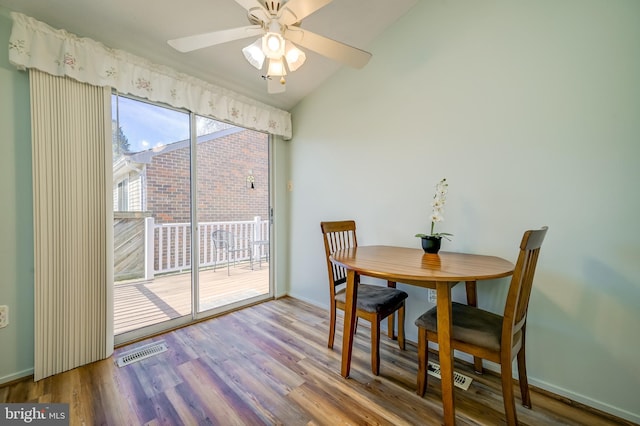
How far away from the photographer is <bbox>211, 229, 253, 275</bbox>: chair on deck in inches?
122

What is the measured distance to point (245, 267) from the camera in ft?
11.5

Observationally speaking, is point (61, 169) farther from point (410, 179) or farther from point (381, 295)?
point (410, 179)

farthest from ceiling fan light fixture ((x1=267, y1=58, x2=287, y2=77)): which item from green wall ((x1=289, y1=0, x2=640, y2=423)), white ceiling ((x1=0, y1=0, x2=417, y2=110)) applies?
green wall ((x1=289, y1=0, x2=640, y2=423))

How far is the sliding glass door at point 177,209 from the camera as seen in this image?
217 cm

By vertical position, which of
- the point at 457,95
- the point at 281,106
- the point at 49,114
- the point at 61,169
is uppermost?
the point at 281,106

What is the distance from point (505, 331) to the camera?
121cm

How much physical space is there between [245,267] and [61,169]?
222 centimetres

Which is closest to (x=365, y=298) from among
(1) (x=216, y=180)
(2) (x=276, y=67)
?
(2) (x=276, y=67)

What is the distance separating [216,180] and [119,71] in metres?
1.20

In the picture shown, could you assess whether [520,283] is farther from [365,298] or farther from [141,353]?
[141,353]

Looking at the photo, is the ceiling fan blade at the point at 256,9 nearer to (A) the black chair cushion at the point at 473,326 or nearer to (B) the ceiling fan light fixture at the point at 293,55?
(B) the ceiling fan light fixture at the point at 293,55

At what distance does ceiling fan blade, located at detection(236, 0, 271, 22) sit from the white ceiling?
72 centimetres

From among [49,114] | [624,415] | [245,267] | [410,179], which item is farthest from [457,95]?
[245,267]

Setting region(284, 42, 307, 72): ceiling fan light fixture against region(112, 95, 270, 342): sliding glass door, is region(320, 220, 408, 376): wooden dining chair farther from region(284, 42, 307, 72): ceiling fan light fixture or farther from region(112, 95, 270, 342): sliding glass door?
region(112, 95, 270, 342): sliding glass door
